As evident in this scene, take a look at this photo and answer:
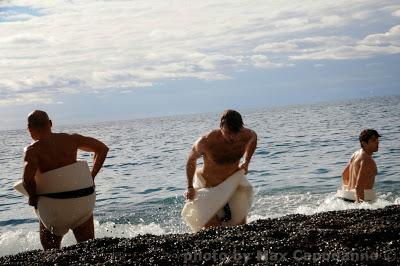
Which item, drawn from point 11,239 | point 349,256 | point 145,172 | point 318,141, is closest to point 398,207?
point 349,256

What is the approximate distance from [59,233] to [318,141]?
1948 centimetres

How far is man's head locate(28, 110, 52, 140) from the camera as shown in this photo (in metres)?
5.70

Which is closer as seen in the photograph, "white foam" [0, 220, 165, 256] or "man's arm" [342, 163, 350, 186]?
"white foam" [0, 220, 165, 256]

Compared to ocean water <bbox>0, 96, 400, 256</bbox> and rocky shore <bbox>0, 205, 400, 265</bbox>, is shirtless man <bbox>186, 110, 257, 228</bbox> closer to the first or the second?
rocky shore <bbox>0, 205, 400, 265</bbox>

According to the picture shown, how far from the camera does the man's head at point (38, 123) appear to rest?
5695mm

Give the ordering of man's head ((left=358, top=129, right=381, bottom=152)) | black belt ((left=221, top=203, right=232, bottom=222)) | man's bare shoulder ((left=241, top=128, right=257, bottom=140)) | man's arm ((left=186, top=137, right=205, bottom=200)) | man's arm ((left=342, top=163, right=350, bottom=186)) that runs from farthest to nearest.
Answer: man's arm ((left=342, top=163, right=350, bottom=186)), man's head ((left=358, top=129, right=381, bottom=152)), man's bare shoulder ((left=241, top=128, right=257, bottom=140)), black belt ((left=221, top=203, right=232, bottom=222)), man's arm ((left=186, top=137, right=205, bottom=200))

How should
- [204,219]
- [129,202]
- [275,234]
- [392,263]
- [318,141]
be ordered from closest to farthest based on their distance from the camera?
[392,263] → [275,234] → [204,219] → [129,202] → [318,141]

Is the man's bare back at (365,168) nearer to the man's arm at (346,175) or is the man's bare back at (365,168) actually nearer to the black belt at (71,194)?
the man's arm at (346,175)

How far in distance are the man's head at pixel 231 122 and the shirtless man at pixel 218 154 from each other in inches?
3.4

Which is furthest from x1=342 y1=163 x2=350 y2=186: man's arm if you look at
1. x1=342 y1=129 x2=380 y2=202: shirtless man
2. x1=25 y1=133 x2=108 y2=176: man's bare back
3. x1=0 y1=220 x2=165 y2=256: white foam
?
x1=25 y1=133 x2=108 y2=176: man's bare back

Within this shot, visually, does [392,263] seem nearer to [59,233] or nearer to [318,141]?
[59,233]

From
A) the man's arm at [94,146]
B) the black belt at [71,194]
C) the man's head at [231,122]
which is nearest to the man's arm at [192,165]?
the man's head at [231,122]

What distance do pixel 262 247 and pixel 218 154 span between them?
2.71 m

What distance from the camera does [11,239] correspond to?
9078mm
